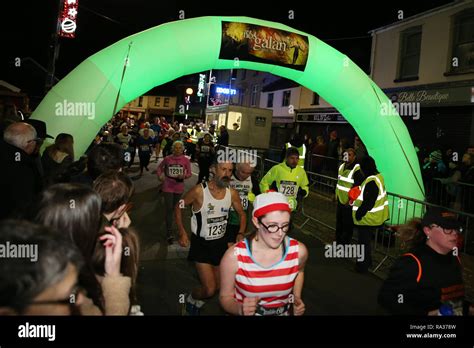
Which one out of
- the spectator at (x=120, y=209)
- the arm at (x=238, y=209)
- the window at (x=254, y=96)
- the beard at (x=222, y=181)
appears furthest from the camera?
the window at (x=254, y=96)

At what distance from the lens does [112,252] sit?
194 centimetres

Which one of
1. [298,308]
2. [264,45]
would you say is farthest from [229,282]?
[264,45]

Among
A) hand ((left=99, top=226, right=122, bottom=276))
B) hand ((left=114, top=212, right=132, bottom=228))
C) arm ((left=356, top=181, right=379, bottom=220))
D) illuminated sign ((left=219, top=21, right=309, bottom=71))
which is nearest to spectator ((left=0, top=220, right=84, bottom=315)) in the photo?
hand ((left=99, top=226, right=122, bottom=276))

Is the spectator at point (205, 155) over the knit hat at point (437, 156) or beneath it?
beneath

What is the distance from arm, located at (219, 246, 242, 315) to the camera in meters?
2.51

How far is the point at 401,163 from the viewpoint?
7.30 metres

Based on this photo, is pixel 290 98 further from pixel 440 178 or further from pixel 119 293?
pixel 119 293

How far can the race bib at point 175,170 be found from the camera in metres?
6.75

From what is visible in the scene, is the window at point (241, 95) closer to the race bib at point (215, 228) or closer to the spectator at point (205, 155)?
the spectator at point (205, 155)

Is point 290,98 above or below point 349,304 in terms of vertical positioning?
above

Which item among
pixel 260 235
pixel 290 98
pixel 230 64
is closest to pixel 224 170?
pixel 260 235

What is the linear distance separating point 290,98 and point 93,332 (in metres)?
24.9

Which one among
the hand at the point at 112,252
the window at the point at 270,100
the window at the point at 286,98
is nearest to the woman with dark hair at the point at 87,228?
the hand at the point at 112,252

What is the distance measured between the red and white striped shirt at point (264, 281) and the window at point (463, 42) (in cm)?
1297
